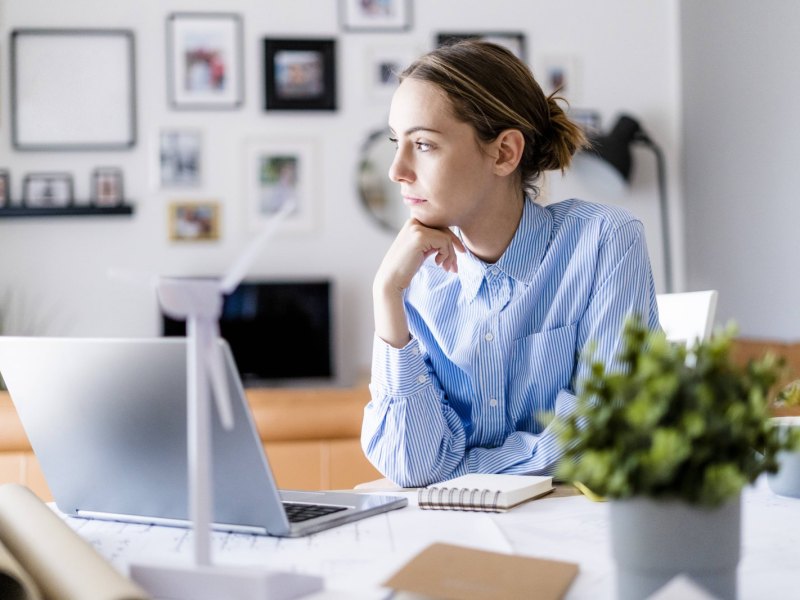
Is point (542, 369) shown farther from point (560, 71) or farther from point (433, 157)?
point (560, 71)

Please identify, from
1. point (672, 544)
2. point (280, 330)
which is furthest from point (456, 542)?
point (280, 330)

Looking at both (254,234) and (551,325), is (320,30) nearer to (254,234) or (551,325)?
(254,234)

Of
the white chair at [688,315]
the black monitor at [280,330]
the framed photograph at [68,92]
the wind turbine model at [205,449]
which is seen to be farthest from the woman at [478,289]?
the framed photograph at [68,92]

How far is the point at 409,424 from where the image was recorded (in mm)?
1383

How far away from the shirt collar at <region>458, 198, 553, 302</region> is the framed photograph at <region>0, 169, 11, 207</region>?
11.5 feet

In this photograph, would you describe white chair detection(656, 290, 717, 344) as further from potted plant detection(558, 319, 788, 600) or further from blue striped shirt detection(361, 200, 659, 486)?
potted plant detection(558, 319, 788, 600)

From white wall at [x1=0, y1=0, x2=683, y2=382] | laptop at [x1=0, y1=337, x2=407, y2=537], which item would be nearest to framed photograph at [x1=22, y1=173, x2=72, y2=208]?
white wall at [x1=0, y1=0, x2=683, y2=382]

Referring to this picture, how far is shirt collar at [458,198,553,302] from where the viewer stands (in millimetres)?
1473

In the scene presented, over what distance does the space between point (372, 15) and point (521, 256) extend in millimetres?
3374

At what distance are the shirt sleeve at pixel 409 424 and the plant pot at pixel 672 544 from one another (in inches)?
28.8

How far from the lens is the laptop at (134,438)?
849 mm

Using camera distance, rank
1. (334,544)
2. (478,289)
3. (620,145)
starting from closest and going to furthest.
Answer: (334,544) < (478,289) < (620,145)

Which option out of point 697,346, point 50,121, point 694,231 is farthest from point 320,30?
point 697,346

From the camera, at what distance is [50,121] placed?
14.7ft
